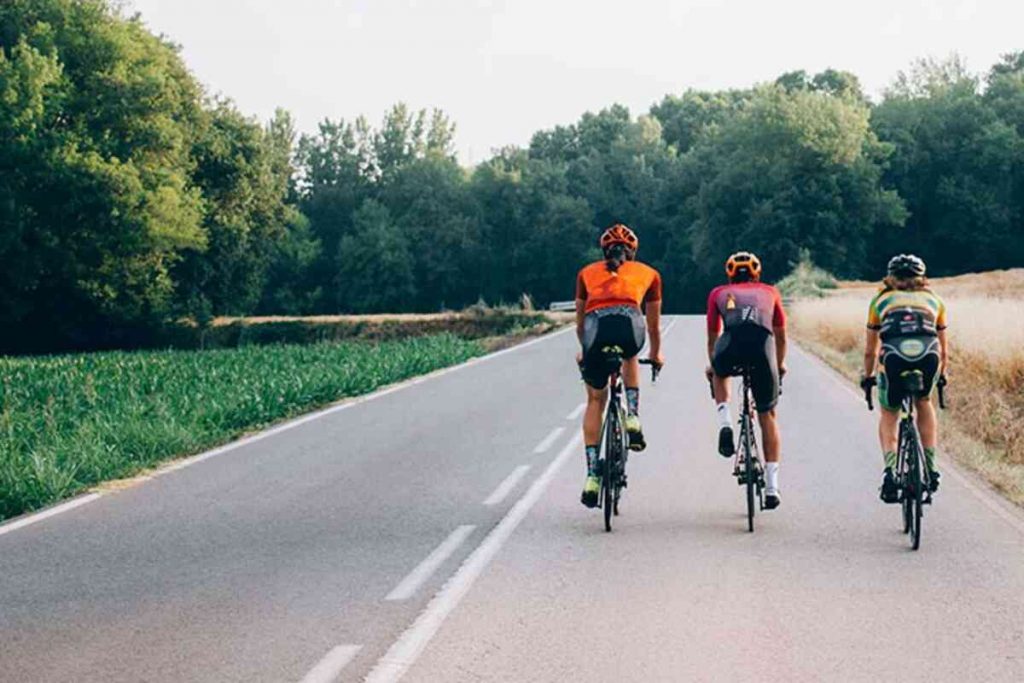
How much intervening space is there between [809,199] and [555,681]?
89.8 metres

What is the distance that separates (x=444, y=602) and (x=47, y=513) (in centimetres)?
478

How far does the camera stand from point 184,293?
6406cm

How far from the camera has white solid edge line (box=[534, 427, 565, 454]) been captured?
14.7 m

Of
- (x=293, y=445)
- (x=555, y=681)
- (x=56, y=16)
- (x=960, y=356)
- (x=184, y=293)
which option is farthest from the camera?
(x=184, y=293)

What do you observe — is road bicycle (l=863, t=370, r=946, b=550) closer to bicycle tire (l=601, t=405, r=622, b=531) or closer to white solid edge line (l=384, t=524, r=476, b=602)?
bicycle tire (l=601, t=405, r=622, b=531)

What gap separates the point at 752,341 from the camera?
9812 millimetres

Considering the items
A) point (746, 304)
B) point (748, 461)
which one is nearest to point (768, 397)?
point (748, 461)

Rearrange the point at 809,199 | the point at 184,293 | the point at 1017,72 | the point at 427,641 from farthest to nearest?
1. the point at 1017,72
2. the point at 809,199
3. the point at 184,293
4. the point at 427,641

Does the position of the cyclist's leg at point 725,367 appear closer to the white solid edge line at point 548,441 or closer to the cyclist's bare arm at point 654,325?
the cyclist's bare arm at point 654,325

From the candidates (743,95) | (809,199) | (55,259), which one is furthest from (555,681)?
(743,95)

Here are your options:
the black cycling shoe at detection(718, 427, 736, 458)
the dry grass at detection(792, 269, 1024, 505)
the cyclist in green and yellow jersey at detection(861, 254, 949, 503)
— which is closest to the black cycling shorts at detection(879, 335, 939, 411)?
the cyclist in green and yellow jersey at detection(861, 254, 949, 503)

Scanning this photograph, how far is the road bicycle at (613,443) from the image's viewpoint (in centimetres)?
983

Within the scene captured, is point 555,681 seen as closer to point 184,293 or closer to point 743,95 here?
point 184,293

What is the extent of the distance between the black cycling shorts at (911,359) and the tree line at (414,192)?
4793 centimetres
